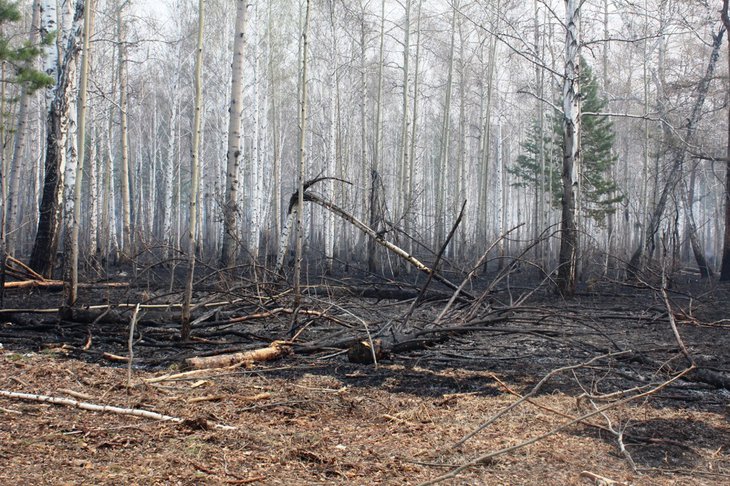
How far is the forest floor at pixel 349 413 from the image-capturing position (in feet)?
9.79

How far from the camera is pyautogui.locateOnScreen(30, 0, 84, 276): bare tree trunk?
399 inches

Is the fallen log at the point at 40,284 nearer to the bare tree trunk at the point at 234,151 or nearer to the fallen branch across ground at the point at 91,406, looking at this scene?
the bare tree trunk at the point at 234,151

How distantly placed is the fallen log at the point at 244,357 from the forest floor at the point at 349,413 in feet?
0.33

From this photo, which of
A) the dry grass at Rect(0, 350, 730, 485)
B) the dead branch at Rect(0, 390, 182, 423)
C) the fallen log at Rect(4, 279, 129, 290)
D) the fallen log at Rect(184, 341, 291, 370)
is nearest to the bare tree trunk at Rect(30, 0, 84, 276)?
the fallen log at Rect(4, 279, 129, 290)

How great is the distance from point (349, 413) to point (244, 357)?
166 cm

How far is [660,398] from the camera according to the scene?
14.7ft

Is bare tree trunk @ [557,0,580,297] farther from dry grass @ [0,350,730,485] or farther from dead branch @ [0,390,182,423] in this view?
dead branch @ [0,390,182,423]

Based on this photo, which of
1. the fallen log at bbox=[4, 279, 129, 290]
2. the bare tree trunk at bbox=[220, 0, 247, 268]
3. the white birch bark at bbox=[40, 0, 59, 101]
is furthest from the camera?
the white birch bark at bbox=[40, 0, 59, 101]

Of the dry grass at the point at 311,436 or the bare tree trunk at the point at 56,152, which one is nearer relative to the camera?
the dry grass at the point at 311,436

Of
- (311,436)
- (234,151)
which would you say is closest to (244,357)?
(311,436)

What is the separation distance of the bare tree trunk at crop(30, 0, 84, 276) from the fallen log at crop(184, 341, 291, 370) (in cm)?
652

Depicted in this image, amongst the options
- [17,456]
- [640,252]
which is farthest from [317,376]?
[640,252]

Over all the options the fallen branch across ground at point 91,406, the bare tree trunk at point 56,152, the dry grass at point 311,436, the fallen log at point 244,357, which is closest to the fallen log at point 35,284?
the bare tree trunk at point 56,152

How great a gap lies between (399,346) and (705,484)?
126 inches
